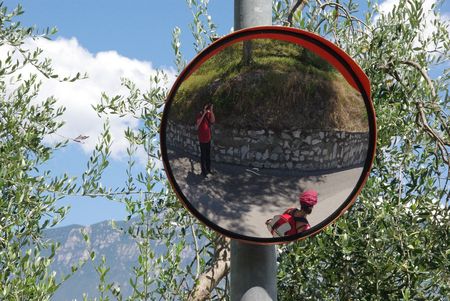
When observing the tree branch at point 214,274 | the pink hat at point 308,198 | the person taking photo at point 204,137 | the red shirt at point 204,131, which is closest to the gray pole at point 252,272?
the pink hat at point 308,198

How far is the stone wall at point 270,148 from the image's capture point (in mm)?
3037

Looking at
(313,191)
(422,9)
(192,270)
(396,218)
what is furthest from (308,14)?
(313,191)

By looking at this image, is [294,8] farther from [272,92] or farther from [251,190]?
[251,190]

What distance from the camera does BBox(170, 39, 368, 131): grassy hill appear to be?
3.03m

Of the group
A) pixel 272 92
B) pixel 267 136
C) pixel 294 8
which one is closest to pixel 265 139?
pixel 267 136

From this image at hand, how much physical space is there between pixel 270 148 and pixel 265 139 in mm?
52

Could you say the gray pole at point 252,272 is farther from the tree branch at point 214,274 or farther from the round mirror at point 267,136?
the tree branch at point 214,274

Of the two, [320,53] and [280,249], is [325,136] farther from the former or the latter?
[280,249]

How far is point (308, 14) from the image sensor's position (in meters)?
5.75

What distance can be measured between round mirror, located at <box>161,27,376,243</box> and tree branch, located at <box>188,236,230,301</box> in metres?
2.29

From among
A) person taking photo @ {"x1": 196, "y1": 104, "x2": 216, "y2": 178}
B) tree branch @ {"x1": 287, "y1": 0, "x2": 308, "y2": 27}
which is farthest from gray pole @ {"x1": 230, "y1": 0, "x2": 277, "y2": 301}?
tree branch @ {"x1": 287, "y1": 0, "x2": 308, "y2": 27}

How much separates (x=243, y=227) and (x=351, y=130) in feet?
2.52

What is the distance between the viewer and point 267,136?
10.1 ft

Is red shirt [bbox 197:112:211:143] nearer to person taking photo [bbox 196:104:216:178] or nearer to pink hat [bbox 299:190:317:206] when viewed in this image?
person taking photo [bbox 196:104:216:178]
